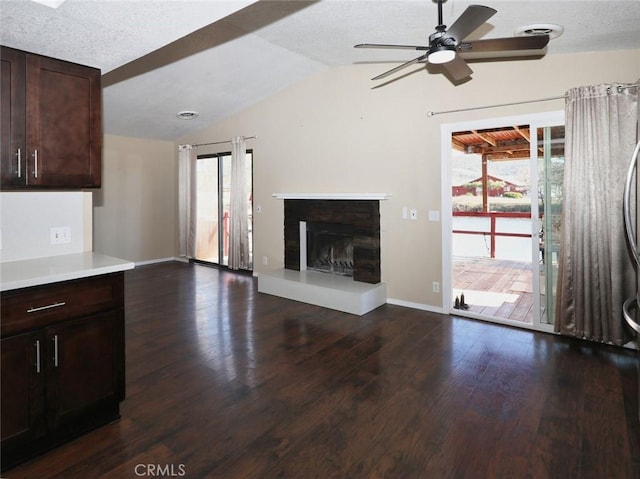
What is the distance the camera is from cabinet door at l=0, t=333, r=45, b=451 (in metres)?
1.79

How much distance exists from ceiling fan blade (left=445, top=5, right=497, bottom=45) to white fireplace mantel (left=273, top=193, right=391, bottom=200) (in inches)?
86.2

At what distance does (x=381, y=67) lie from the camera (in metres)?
4.57

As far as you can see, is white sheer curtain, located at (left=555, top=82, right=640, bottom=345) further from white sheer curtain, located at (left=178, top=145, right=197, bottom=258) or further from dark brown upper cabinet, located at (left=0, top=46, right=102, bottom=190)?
white sheer curtain, located at (left=178, top=145, right=197, bottom=258)

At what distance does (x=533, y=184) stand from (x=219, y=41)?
3.65 m

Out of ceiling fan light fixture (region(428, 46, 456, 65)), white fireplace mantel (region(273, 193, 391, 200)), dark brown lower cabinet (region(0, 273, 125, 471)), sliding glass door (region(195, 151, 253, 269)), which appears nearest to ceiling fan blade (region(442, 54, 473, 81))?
ceiling fan light fixture (region(428, 46, 456, 65))

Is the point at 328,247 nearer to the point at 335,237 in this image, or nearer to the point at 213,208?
the point at 335,237

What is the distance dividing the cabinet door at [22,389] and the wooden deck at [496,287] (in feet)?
13.0

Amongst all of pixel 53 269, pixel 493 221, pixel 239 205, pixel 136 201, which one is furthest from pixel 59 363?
pixel 493 221

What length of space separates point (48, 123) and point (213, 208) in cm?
493

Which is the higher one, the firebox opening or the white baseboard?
the firebox opening

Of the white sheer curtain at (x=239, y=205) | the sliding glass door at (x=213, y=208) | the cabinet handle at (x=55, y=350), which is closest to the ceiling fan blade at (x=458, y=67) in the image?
the cabinet handle at (x=55, y=350)

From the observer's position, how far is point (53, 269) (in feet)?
6.72

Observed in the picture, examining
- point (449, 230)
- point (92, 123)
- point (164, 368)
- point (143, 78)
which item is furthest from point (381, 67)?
point (164, 368)

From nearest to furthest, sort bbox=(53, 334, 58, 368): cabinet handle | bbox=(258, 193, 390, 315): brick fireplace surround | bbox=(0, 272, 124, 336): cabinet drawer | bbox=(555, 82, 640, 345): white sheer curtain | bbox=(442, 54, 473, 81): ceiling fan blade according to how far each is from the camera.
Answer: bbox=(0, 272, 124, 336): cabinet drawer, bbox=(53, 334, 58, 368): cabinet handle, bbox=(442, 54, 473, 81): ceiling fan blade, bbox=(555, 82, 640, 345): white sheer curtain, bbox=(258, 193, 390, 315): brick fireplace surround
